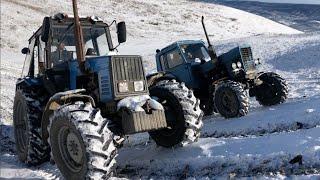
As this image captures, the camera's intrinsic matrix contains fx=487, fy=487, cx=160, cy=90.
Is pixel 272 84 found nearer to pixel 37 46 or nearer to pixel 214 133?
pixel 214 133

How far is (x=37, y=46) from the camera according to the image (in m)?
9.96

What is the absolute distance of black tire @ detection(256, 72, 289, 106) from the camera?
13297 mm

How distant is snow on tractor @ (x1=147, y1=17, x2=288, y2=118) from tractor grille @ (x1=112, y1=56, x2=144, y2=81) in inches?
179

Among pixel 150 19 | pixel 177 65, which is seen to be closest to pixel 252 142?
pixel 177 65

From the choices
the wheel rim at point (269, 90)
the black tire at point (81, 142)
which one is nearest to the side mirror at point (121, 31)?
the black tire at point (81, 142)

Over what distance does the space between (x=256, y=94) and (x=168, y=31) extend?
3082 cm

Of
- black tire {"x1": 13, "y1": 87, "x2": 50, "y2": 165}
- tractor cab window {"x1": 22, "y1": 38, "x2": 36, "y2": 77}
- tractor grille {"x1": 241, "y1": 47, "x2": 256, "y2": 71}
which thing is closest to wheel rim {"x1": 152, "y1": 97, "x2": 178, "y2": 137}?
black tire {"x1": 13, "y1": 87, "x2": 50, "y2": 165}

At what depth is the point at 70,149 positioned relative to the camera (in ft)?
24.4

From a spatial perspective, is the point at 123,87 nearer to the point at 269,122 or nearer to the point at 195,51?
the point at 269,122

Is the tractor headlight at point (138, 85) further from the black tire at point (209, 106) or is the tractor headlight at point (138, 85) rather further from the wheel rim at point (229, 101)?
the black tire at point (209, 106)

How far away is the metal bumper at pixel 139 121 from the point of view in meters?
7.45

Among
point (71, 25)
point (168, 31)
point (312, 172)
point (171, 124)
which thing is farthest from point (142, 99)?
point (168, 31)

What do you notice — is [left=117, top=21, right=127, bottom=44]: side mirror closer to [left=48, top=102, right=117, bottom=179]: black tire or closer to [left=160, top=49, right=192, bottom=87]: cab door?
[left=48, top=102, right=117, bottom=179]: black tire

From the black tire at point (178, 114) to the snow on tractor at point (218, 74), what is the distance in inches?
140
